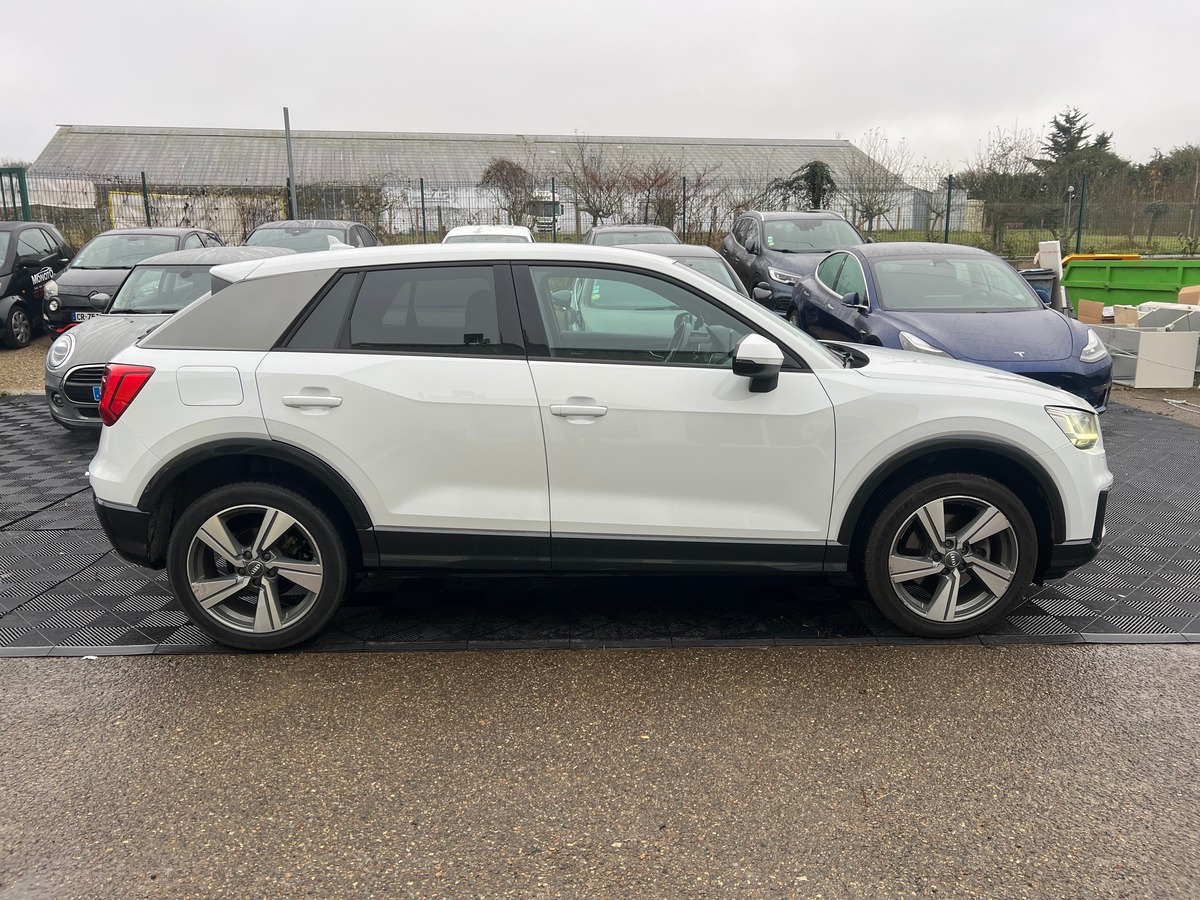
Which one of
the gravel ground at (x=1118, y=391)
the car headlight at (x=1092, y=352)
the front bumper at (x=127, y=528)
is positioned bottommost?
the gravel ground at (x=1118, y=391)

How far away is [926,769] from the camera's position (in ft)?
10.4

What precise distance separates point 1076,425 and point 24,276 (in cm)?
1399

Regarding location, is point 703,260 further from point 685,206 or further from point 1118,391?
point 685,206

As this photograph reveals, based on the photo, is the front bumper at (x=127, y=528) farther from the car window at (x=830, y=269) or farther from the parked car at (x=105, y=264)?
the parked car at (x=105, y=264)

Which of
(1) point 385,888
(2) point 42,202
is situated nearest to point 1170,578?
(1) point 385,888

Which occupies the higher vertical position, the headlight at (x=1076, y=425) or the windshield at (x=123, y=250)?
the windshield at (x=123, y=250)

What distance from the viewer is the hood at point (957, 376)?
4.04 meters

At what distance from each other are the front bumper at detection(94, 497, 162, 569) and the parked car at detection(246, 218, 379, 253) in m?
9.76

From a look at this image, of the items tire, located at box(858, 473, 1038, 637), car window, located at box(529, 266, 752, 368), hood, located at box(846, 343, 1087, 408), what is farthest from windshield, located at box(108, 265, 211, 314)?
tire, located at box(858, 473, 1038, 637)

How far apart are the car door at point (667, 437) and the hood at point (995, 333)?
3.98 m

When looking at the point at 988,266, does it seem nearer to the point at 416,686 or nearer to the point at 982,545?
the point at 982,545

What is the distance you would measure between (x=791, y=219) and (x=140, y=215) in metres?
15.7

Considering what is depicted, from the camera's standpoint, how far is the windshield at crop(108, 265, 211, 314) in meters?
8.84

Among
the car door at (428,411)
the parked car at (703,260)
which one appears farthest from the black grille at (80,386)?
the parked car at (703,260)
